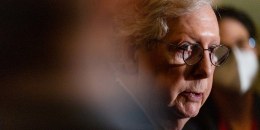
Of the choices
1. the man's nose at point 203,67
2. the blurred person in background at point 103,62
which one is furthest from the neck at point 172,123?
the man's nose at point 203,67

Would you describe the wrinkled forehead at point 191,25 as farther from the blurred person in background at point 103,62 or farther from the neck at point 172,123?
the neck at point 172,123

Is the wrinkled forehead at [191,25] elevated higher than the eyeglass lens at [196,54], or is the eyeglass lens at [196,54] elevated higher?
the wrinkled forehead at [191,25]

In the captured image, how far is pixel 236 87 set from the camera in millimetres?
1055

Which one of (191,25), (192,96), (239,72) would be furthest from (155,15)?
(239,72)

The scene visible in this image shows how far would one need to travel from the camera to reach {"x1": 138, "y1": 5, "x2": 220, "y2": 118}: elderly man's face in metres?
0.88

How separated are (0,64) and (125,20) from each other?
1.04 ft

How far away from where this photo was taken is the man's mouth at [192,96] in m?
0.91

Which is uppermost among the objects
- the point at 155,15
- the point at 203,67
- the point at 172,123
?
the point at 155,15

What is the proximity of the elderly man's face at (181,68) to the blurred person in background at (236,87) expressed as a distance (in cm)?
8

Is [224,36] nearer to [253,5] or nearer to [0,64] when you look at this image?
[253,5]

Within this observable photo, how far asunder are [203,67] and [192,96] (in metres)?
0.08

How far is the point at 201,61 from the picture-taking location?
901 mm

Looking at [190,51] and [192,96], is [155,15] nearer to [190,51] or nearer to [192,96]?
[190,51]

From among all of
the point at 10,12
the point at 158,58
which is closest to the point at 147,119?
the point at 158,58
